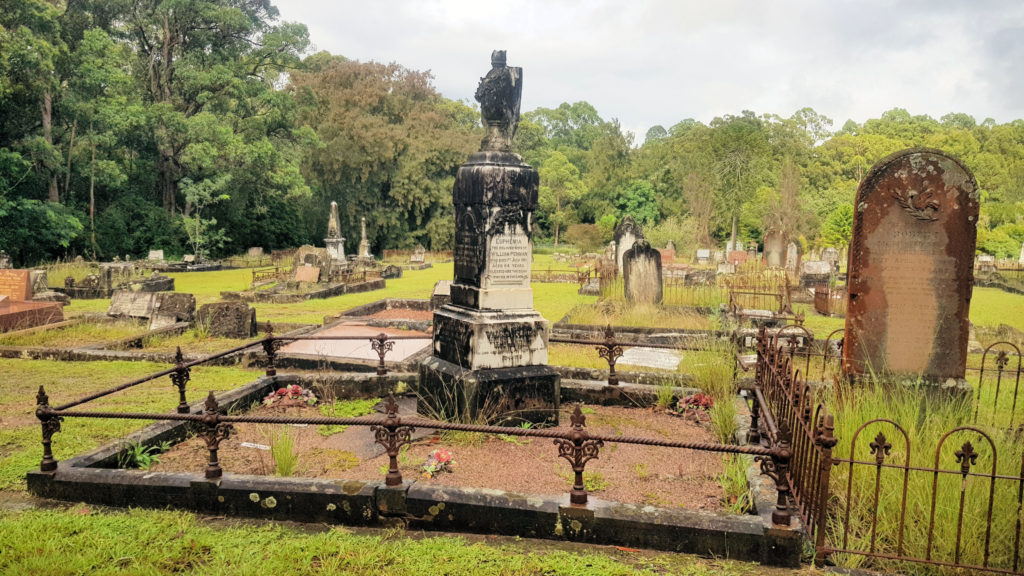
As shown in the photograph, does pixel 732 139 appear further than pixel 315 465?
Yes

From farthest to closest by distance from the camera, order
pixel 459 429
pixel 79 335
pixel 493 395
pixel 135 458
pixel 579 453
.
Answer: pixel 79 335, pixel 493 395, pixel 135 458, pixel 459 429, pixel 579 453

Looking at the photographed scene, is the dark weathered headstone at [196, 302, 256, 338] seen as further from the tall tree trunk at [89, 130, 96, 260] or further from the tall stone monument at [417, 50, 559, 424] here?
the tall tree trunk at [89, 130, 96, 260]

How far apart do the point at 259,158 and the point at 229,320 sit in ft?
72.2

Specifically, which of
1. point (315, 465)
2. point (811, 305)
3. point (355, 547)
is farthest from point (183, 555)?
point (811, 305)

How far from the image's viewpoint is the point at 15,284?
13859 mm

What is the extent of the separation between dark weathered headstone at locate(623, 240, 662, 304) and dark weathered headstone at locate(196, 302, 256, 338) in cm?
834

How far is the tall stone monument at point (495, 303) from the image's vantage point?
6.22 m

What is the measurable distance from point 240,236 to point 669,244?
2522 cm

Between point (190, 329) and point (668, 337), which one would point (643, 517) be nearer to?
point (668, 337)

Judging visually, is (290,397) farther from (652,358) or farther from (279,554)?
(652,358)

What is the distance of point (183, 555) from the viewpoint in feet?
12.3

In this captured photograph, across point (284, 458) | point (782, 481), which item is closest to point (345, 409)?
point (284, 458)

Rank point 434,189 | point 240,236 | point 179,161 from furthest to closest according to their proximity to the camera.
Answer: point 434,189, point 240,236, point 179,161

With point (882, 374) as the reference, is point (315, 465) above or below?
below
